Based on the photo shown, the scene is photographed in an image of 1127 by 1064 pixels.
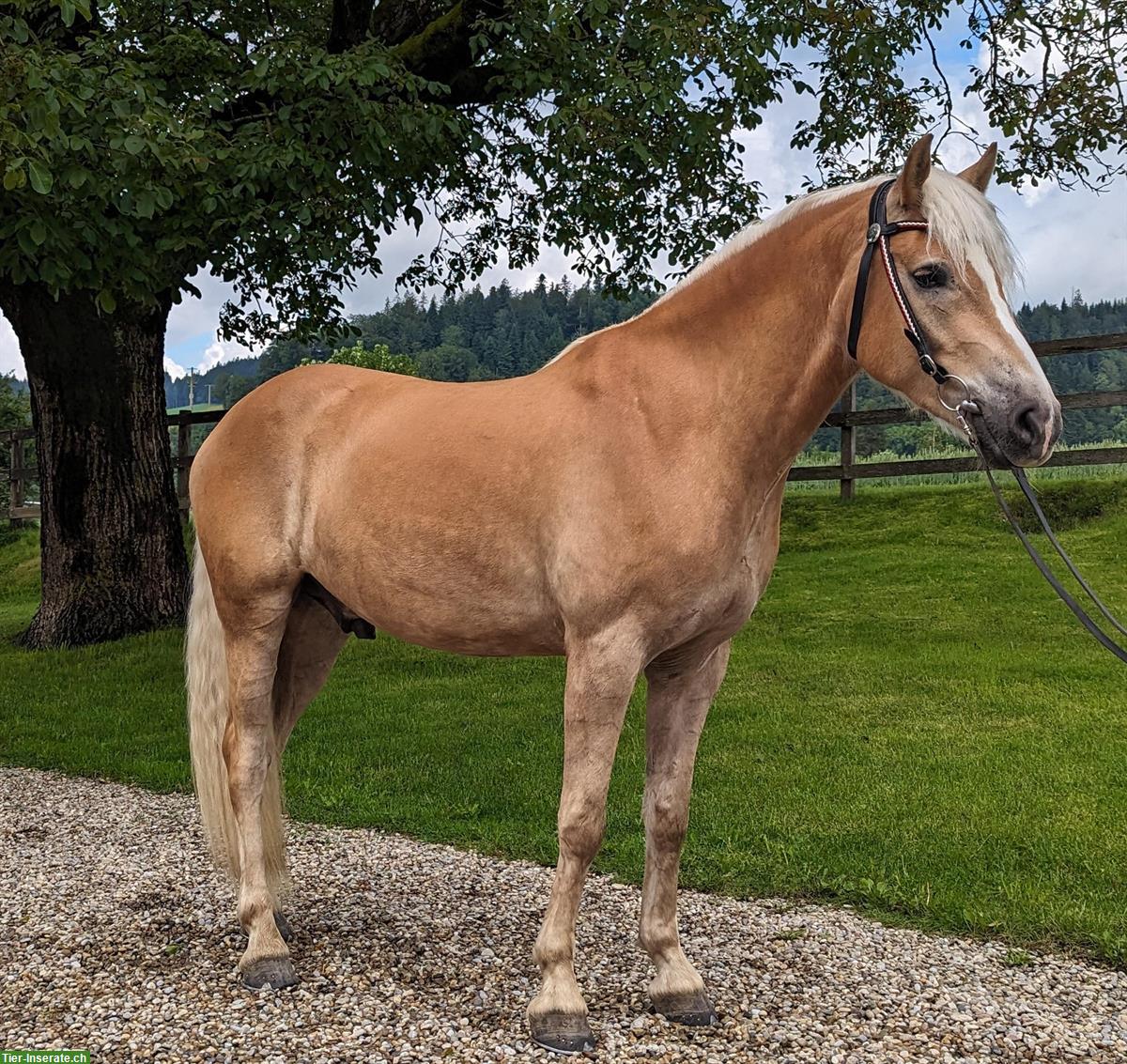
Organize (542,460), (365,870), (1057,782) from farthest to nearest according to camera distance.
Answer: (1057,782) → (365,870) → (542,460)

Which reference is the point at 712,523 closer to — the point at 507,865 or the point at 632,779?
the point at 507,865

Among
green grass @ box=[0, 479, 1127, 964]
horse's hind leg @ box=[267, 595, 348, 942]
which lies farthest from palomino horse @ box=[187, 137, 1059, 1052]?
green grass @ box=[0, 479, 1127, 964]

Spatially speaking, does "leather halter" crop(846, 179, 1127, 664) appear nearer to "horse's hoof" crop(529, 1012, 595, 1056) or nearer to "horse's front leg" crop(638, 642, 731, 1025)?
"horse's front leg" crop(638, 642, 731, 1025)

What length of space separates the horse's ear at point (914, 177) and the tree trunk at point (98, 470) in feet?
29.2

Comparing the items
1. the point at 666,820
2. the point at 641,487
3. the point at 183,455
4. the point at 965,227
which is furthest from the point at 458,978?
the point at 183,455

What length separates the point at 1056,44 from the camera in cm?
990

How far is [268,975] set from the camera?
3.55 m

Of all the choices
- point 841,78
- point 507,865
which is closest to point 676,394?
point 507,865

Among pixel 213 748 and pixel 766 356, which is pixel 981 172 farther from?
pixel 213 748

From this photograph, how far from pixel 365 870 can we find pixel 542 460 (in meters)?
2.54

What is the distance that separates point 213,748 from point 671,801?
1.89m

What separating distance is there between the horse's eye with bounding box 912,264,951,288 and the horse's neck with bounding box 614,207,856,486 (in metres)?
0.25

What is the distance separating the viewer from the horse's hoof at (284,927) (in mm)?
3934

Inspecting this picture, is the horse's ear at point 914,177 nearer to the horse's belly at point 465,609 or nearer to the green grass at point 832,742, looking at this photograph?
the horse's belly at point 465,609
